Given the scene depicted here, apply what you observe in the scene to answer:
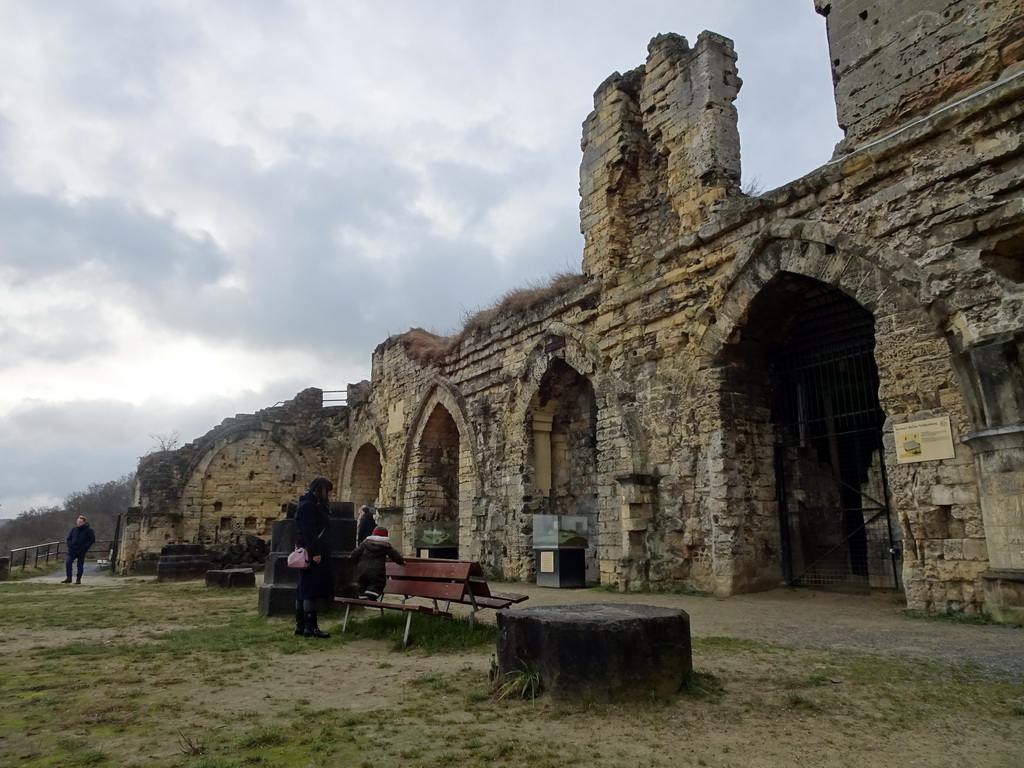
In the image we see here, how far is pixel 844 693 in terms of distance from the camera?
353 cm

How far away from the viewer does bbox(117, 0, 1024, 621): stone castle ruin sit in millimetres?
6227

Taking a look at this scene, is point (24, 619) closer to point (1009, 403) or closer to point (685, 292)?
point (685, 292)

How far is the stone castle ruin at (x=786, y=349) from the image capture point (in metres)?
6.23

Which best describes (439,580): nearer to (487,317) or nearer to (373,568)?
(373,568)

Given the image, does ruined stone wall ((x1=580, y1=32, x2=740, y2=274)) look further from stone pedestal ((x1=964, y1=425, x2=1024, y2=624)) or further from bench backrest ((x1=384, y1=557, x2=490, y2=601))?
bench backrest ((x1=384, y1=557, x2=490, y2=601))

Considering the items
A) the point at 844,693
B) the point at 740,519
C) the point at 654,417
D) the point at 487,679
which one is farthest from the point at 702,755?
the point at 654,417

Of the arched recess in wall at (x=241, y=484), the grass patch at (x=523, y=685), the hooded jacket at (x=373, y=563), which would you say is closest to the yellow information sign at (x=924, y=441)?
the grass patch at (x=523, y=685)

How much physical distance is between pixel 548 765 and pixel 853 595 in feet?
22.7

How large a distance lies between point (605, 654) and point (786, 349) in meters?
6.91

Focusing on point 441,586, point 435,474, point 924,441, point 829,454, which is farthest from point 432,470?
point 924,441

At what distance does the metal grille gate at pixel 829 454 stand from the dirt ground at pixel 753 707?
3.86 metres

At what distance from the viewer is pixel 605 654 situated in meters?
3.44

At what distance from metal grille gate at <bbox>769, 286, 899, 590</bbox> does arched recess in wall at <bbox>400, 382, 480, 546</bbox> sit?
757 centimetres

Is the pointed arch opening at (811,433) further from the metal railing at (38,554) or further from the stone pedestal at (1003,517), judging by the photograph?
the metal railing at (38,554)
